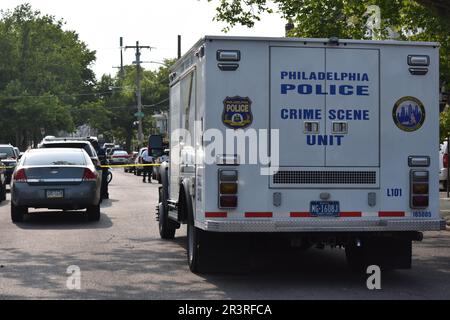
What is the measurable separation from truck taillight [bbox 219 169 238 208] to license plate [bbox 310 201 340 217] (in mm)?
867

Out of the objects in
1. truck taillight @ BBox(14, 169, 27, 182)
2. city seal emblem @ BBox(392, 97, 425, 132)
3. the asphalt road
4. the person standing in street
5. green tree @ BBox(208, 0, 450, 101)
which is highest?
green tree @ BBox(208, 0, 450, 101)

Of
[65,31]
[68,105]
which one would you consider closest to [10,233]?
[68,105]

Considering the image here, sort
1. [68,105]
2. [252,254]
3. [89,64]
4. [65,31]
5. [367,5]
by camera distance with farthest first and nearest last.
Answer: [89,64], [65,31], [68,105], [367,5], [252,254]

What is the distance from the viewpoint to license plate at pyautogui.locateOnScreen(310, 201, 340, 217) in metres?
9.56

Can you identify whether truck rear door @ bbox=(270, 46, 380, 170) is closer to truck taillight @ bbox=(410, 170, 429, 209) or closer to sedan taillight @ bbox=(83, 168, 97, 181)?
truck taillight @ bbox=(410, 170, 429, 209)

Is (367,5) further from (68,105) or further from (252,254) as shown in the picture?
(68,105)

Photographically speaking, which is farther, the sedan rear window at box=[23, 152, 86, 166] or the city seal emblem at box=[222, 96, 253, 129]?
the sedan rear window at box=[23, 152, 86, 166]

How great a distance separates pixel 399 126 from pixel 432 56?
2.85ft

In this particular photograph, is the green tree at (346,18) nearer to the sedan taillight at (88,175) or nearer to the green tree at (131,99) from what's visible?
the sedan taillight at (88,175)

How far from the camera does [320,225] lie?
9.48 m

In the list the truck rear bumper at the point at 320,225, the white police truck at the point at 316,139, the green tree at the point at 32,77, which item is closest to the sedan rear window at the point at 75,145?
the white police truck at the point at 316,139

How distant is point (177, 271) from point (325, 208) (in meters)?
2.15

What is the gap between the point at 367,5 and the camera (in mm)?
18969

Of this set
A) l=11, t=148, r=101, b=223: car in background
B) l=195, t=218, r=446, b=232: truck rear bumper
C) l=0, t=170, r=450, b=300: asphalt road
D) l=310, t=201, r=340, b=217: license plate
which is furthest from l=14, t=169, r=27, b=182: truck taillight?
l=310, t=201, r=340, b=217: license plate
